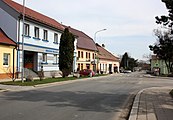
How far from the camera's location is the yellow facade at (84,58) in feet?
213

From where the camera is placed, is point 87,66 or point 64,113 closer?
point 64,113

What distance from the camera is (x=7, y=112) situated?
10969 mm

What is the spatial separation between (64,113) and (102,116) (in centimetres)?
138

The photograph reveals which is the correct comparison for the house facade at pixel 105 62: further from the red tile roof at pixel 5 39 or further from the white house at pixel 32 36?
the red tile roof at pixel 5 39

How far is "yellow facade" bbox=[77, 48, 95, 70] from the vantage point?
65.0 m

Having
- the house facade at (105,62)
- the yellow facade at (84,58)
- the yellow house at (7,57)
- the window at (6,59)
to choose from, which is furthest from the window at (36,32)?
the house facade at (105,62)

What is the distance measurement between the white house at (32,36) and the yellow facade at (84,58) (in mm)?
16367

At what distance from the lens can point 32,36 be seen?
129 feet

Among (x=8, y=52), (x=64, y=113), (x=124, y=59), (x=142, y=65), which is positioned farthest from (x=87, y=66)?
(x=142, y=65)

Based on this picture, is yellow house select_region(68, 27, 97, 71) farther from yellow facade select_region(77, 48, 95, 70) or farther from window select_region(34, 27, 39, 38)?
window select_region(34, 27, 39, 38)

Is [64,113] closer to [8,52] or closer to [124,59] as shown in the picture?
[8,52]

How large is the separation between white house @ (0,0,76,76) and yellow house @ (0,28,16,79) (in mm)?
801

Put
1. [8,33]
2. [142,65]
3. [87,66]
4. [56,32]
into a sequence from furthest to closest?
1. [142,65]
2. [87,66]
3. [56,32]
4. [8,33]

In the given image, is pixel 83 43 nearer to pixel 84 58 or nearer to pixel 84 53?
pixel 84 53
